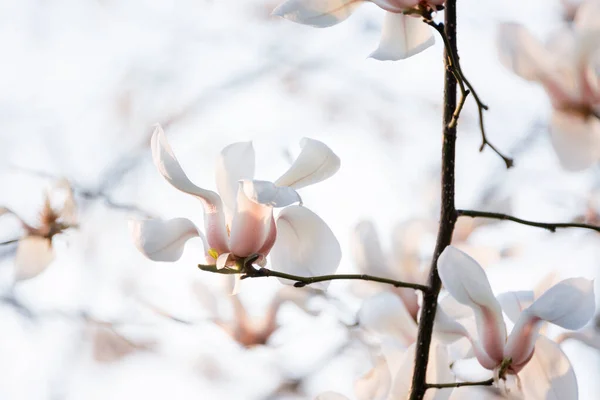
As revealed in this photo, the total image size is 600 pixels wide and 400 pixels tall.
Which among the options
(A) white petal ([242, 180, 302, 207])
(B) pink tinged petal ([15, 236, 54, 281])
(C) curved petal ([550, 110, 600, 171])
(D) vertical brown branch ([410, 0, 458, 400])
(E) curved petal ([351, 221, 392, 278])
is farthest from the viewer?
(B) pink tinged petal ([15, 236, 54, 281])

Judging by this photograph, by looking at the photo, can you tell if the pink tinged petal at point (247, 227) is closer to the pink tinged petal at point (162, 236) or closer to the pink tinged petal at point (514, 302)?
the pink tinged petal at point (162, 236)

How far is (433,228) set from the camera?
3.43 ft

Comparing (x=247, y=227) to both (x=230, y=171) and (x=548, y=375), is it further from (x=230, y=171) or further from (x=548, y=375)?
(x=548, y=375)

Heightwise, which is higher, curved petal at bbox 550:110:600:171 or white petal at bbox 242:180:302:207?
white petal at bbox 242:180:302:207

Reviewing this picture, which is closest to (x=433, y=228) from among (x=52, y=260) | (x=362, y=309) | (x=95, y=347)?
(x=362, y=309)

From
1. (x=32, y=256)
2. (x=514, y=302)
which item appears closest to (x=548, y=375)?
(x=514, y=302)

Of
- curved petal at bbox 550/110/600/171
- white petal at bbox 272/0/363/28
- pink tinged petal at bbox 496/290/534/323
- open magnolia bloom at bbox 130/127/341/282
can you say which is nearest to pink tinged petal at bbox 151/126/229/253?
open magnolia bloom at bbox 130/127/341/282

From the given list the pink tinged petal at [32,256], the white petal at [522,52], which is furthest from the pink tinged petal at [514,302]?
the pink tinged petal at [32,256]

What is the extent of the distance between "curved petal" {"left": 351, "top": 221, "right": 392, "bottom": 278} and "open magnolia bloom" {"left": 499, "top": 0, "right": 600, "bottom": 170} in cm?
27

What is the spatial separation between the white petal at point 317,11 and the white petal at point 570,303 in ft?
1.14

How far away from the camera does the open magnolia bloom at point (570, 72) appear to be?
2.79ft

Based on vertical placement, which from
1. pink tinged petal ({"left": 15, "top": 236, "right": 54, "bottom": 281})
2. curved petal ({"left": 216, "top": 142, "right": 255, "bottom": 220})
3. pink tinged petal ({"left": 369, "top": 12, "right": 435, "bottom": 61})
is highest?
pink tinged petal ({"left": 369, "top": 12, "right": 435, "bottom": 61})

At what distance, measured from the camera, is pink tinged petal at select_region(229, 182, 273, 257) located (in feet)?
2.48

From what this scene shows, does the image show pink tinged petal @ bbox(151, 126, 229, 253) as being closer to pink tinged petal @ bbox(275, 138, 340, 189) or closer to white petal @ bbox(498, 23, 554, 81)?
pink tinged petal @ bbox(275, 138, 340, 189)
